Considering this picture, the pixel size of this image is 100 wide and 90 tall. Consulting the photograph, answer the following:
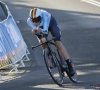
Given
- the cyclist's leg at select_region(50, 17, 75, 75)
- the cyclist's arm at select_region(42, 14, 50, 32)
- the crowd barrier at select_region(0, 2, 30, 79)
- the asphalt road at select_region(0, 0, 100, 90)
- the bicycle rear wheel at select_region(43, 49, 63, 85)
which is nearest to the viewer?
the cyclist's arm at select_region(42, 14, 50, 32)

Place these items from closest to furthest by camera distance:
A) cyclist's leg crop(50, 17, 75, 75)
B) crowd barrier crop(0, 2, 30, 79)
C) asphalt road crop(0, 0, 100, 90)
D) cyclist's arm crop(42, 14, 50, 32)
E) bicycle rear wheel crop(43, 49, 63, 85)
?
cyclist's arm crop(42, 14, 50, 32) < bicycle rear wheel crop(43, 49, 63, 85) < cyclist's leg crop(50, 17, 75, 75) < asphalt road crop(0, 0, 100, 90) < crowd barrier crop(0, 2, 30, 79)

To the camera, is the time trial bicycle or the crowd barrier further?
the crowd barrier

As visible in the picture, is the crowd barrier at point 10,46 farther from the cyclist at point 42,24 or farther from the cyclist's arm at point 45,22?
the cyclist's arm at point 45,22

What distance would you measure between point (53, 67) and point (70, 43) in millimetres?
5939

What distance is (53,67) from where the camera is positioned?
30.6ft

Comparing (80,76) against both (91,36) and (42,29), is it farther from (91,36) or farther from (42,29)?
(91,36)

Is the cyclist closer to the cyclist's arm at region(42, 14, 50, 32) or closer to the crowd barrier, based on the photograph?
→ the cyclist's arm at region(42, 14, 50, 32)

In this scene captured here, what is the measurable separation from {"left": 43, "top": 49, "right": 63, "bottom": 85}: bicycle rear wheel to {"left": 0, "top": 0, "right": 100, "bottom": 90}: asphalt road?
0.52 ft

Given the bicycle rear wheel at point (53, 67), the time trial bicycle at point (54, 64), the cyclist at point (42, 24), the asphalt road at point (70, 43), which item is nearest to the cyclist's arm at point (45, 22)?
the cyclist at point (42, 24)

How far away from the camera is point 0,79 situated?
11.1 m

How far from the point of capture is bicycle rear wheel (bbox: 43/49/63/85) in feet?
30.1

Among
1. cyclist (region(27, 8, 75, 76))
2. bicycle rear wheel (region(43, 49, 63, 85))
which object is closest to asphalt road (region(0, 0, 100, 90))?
bicycle rear wheel (region(43, 49, 63, 85))

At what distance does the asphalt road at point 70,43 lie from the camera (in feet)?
32.7

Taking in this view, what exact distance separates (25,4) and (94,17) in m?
7.29
